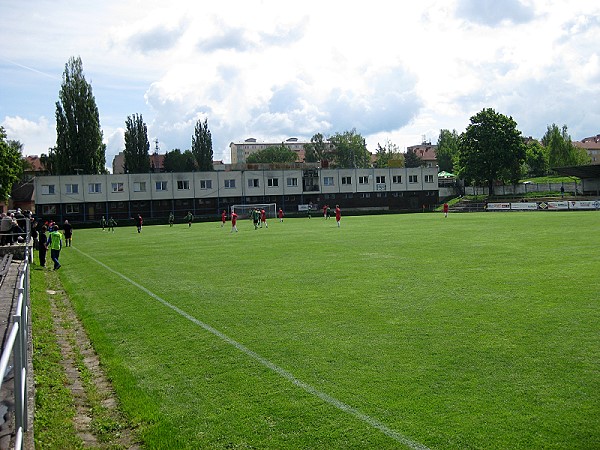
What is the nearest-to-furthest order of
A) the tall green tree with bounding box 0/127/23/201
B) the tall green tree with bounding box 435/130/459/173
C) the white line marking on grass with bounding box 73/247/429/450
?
the white line marking on grass with bounding box 73/247/429/450, the tall green tree with bounding box 0/127/23/201, the tall green tree with bounding box 435/130/459/173

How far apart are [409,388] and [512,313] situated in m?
4.63

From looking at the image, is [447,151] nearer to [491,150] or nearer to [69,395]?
[491,150]

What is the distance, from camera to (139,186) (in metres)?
81.3

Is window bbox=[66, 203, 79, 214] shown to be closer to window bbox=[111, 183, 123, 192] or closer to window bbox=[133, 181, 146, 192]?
window bbox=[111, 183, 123, 192]

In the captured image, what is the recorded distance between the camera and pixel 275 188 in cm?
8881

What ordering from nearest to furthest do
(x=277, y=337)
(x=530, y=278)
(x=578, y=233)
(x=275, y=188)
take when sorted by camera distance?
(x=277, y=337) → (x=530, y=278) → (x=578, y=233) → (x=275, y=188)

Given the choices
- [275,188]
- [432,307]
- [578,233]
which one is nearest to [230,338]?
[432,307]

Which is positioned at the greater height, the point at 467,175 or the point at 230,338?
the point at 467,175

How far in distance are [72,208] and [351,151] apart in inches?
3210

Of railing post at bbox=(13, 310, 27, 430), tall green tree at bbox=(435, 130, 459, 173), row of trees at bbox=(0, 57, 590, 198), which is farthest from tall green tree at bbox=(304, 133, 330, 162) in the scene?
railing post at bbox=(13, 310, 27, 430)

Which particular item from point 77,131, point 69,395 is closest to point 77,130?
point 77,131

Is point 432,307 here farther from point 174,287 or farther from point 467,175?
point 467,175

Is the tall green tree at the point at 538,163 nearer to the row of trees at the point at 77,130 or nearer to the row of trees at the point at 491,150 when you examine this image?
the row of trees at the point at 491,150

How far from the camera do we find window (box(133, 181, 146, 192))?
81062 millimetres
